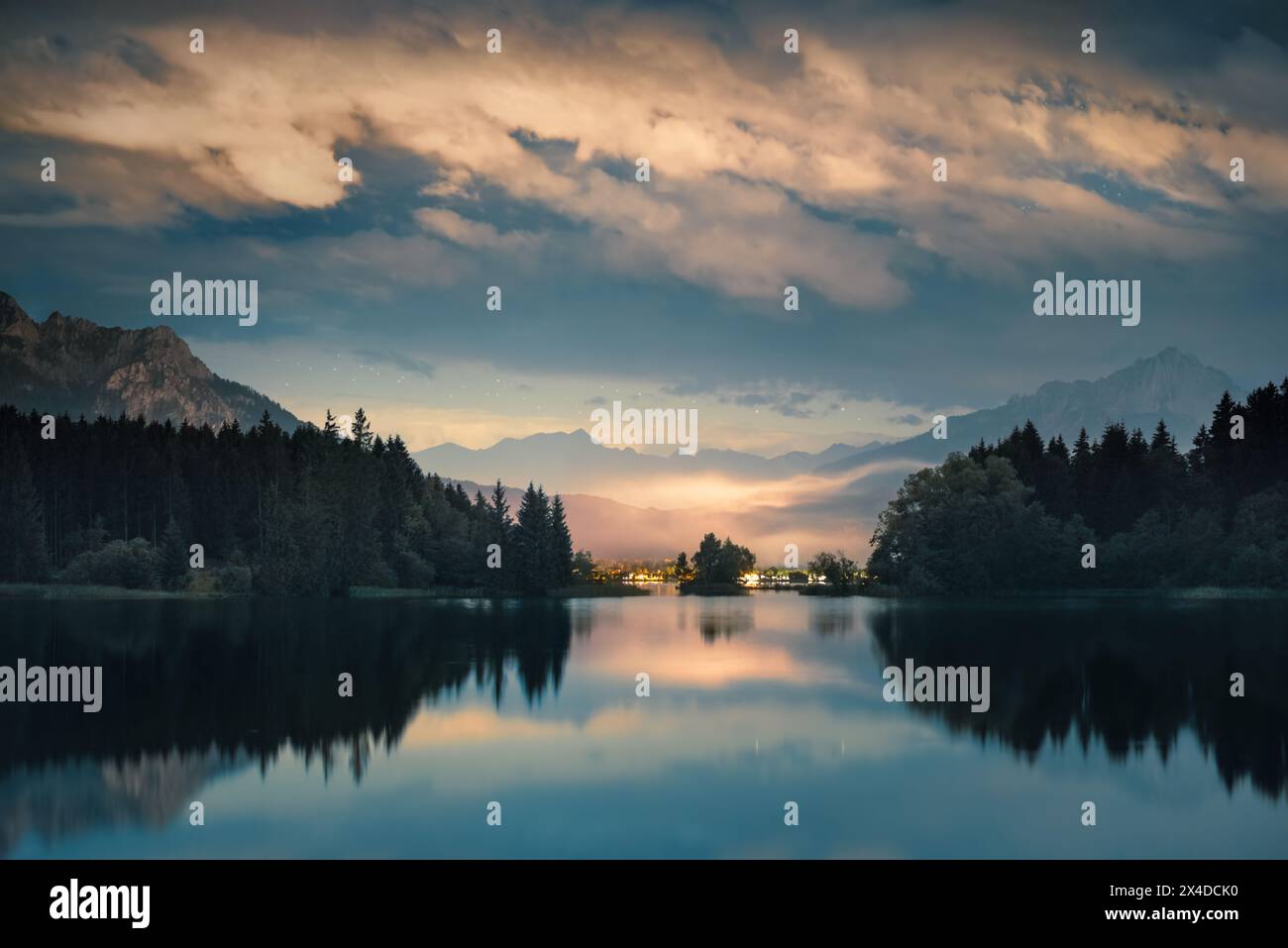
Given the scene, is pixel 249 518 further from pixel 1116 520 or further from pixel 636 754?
pixel 636 754

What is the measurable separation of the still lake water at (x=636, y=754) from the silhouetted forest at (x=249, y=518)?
8332 centimetres

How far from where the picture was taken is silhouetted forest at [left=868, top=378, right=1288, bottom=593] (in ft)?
463

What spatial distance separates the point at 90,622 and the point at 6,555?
72.1 m

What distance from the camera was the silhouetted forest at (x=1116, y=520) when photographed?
14125cm

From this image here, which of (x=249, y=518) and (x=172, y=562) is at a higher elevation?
(x=249, y=518)

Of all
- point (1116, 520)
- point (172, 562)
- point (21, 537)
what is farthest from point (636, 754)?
point (1116, 520)

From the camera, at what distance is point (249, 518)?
16675 cm

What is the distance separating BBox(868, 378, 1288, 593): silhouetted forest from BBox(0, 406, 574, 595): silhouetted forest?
5796cm

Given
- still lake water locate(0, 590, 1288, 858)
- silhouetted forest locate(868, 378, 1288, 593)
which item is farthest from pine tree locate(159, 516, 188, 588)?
silhouetted forest locate(868, 378, 1288, 593)

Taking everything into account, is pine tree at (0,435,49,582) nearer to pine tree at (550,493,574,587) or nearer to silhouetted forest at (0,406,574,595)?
silhouetted forest at (0,406,574,595)

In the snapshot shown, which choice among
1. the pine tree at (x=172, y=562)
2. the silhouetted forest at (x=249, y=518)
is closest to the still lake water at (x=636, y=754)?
the pine tree at (x=172, y=562)

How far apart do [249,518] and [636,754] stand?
14907 cm

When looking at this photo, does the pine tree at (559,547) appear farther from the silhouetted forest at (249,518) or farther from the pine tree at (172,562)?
the pine tree at (172,562)
